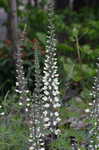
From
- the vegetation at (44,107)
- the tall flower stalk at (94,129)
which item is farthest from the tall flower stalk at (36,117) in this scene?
the tall flower stalk at (94,129)

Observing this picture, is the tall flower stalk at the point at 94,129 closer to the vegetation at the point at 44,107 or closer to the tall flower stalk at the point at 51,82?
the vegetation at the point at 44,107

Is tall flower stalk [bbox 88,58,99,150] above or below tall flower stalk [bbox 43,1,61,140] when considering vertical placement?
below

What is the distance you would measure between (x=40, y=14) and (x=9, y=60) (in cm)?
139

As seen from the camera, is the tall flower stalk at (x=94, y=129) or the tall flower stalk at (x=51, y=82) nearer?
the tall flower stalk at (x=51, y=82)

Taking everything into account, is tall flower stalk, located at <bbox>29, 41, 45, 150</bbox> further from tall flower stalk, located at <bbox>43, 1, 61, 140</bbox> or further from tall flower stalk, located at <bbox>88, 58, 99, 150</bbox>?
tall flower stalk, located at <bbox>88, 58, 99, 150</bbox>

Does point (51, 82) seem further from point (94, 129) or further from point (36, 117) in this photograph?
point (94, 129)

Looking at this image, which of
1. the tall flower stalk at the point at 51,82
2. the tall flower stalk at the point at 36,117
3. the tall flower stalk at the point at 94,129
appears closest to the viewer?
the tall flower stalk at the point at 36,117

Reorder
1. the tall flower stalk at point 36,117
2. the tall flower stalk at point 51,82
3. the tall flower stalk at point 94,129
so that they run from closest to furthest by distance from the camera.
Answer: the tall flower stalk at point 36,117
the tall flower stalk at point 51,82
the tall flower stalk at point 94,129

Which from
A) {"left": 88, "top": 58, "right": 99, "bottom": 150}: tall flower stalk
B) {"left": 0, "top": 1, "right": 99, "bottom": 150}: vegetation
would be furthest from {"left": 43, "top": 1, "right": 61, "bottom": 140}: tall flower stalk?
{"left": 88, "top": 58, "right": 99, "bottom": 150}: tall flower stalk

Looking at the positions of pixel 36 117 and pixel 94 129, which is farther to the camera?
pixel 94 129

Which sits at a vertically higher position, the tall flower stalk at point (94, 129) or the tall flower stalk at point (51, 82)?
the tall flower stalk at point (51, 82)

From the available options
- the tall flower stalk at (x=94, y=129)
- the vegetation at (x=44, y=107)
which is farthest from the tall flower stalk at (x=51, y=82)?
the tall flower stalk at (x=94, y=129)

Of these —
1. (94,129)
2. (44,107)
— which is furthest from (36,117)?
(94,129)

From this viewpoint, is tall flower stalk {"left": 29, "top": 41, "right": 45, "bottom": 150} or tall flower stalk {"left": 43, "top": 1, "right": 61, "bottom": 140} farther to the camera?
tall flower stalk {"left": 43, "top": 1, "right": 61, "bottom": 140}
